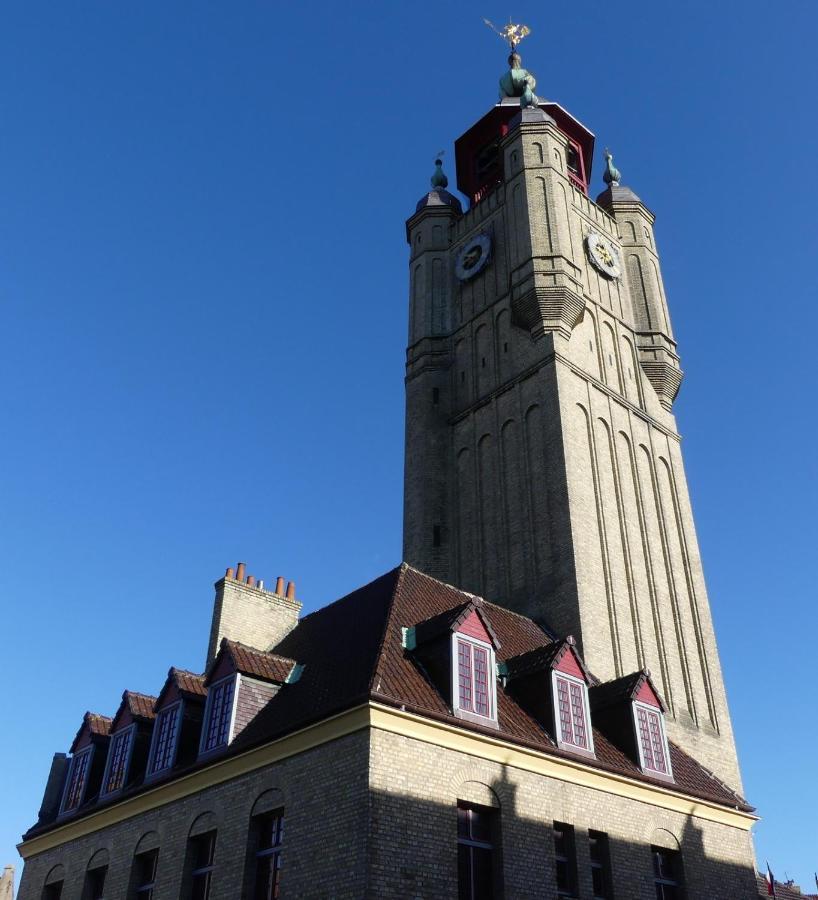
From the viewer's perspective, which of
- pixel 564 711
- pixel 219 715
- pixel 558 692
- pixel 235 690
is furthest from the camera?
pixel 558 692

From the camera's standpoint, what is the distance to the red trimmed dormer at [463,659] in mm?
20344

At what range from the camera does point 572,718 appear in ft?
73.5

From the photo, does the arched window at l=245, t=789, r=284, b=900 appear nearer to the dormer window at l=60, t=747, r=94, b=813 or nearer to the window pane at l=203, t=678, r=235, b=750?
the window pane at l=203, t=678, r=235, b=750

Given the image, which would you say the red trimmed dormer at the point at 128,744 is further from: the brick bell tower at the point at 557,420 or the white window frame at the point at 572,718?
the brick bell tower at the point at 557,420

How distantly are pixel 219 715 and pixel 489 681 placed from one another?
21.3 feet

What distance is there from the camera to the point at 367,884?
16.3 m

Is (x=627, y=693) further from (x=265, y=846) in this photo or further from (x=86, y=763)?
(x=86, y=763)

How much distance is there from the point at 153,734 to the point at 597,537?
53.6 ft

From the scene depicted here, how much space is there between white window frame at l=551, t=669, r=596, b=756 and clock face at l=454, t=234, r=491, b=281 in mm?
23845

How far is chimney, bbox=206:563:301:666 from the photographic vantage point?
27.8 metres

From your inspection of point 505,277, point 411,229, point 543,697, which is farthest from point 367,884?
point 411,229

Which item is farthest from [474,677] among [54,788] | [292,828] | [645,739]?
[54,788]

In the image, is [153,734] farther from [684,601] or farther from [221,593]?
[684,601]

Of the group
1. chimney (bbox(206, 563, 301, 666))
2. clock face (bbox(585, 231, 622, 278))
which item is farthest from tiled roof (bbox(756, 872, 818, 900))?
clock face (bbox(585, 231, 622, 278))
